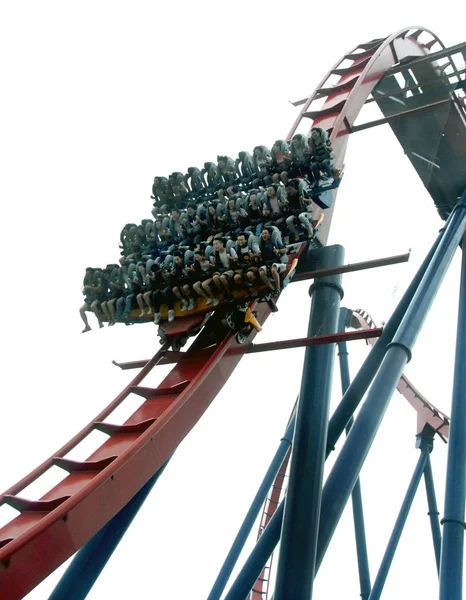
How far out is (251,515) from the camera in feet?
28.0

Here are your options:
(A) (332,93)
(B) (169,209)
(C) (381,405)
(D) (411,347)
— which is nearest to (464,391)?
(D) (411,347)

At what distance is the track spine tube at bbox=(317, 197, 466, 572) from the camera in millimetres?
4703

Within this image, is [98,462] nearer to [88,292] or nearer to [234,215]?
[88,292]

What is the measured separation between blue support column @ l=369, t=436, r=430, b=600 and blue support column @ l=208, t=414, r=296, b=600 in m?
1.48

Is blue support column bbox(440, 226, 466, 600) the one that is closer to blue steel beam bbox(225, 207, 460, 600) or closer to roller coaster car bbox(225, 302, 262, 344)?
blue steel beam bbox(225, 207, 460, 600)

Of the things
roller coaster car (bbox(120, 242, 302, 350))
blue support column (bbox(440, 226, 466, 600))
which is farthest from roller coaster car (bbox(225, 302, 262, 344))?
blue support column (bbox(440, 226, 466, 600))

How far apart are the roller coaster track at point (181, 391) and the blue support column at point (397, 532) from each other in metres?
3.20

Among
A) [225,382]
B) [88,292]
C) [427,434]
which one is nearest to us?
[225,382]

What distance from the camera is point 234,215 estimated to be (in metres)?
5.84

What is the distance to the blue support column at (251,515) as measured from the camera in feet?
26.9

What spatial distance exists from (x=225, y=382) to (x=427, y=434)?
19.0 ft

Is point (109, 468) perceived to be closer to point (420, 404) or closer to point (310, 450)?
point (310, 450)

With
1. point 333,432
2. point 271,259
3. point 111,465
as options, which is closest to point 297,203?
point 271,259

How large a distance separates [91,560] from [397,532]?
462cm
